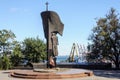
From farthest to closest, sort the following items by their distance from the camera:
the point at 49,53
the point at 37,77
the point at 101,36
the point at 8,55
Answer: the point at 8,55, the point at 101,36, the point at 49,53, the point at 37,77

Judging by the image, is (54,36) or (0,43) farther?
(0,43)

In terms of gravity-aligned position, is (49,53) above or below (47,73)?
above

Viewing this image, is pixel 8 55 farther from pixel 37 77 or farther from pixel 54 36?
pixel 37 77

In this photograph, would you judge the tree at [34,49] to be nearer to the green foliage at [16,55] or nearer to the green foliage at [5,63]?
the green foliage at [16,55]

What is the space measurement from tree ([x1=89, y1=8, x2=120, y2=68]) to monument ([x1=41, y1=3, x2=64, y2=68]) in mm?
10662

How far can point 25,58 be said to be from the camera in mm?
41219

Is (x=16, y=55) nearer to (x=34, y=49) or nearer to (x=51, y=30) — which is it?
(x=34, y=49)

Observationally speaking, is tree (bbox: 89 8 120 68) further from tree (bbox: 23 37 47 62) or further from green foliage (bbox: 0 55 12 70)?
green foliage (bbox: 0 55 12 70)

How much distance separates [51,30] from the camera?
26.5 m

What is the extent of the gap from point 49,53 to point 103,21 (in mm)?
12691

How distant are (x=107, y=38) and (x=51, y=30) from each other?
11723 millimetres

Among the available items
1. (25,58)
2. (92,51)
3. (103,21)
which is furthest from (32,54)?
(103,21)

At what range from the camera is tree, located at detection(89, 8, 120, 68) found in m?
36.2

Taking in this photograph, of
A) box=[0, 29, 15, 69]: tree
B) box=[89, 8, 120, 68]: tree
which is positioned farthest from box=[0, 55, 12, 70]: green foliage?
box=[89, 8, 120, 68]: tree
